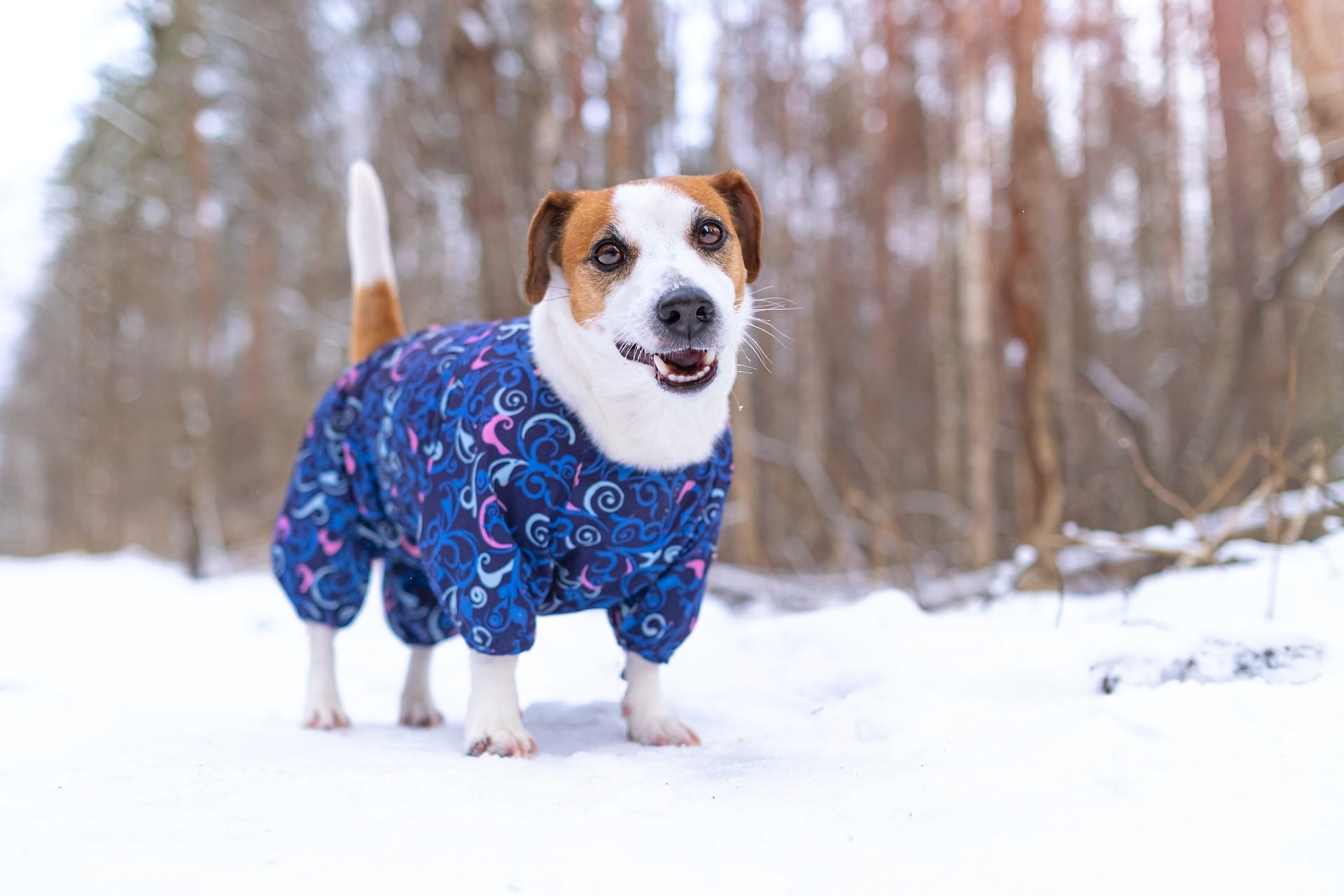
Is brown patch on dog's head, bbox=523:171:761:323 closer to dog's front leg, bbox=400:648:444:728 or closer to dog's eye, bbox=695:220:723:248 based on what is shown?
dog's eye, bbox=695:220:723:248

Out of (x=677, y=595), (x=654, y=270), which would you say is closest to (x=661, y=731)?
(x=677, y=595)

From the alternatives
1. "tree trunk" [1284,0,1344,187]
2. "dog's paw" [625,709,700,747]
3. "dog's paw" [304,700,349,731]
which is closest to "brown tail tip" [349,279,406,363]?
"dog's paw" [304,700,349,731]

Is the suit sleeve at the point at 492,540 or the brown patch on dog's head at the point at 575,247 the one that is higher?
the brown patch on dog's head at the point at 575,247

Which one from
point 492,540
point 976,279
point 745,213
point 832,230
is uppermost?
point 832,230

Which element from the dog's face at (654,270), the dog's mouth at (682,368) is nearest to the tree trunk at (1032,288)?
the dog's face at (654,270)

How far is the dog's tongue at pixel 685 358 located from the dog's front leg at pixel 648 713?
95 centimetres

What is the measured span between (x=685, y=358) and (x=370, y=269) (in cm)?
179

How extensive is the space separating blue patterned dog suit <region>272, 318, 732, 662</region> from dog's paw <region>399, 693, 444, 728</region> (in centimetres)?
44

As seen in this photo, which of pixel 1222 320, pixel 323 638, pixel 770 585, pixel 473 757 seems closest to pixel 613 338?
pixel 473 757

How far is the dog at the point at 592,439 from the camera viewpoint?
241cm

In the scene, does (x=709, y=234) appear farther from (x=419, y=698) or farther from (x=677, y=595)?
(x=419, y=698)

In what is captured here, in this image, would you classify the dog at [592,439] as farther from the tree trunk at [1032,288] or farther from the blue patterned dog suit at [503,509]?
the tree trunk at [1032,288]

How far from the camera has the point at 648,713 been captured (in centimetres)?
273

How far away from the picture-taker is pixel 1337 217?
4578 millimetres
